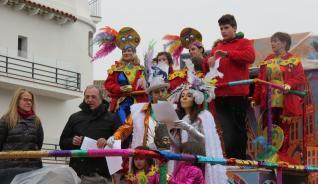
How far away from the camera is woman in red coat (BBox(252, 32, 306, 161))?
11.8 metres

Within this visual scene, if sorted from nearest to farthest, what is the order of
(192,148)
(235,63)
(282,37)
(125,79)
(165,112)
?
(165,112) → (192,148) → (235,63) → (282,37) → (125,79)

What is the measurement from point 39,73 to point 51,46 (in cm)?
144

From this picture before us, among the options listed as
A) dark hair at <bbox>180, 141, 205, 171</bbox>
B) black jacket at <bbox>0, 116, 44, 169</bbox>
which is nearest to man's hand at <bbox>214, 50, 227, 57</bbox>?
dark hair at <bbox>180, 141, 205, 171</bbox>

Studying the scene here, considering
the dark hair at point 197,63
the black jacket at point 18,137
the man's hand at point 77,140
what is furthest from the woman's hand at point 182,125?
the dark hair at point 197,63

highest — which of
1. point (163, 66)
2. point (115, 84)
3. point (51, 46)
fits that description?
point (51, 46)

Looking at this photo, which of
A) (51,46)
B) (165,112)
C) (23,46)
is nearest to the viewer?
(165,112)

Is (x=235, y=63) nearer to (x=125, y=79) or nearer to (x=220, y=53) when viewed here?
(x=220, y=53)

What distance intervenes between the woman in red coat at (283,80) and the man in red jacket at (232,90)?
1.82 ft

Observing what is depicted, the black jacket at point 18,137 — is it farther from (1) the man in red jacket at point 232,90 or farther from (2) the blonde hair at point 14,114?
(1) the man in red jacket at point 232,90

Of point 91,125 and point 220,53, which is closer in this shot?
point 91,125

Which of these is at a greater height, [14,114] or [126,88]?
[126,88]

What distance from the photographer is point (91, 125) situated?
969cm

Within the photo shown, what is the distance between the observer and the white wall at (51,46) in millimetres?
32344

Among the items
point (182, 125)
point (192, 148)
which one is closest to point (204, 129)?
point (182, 125)
